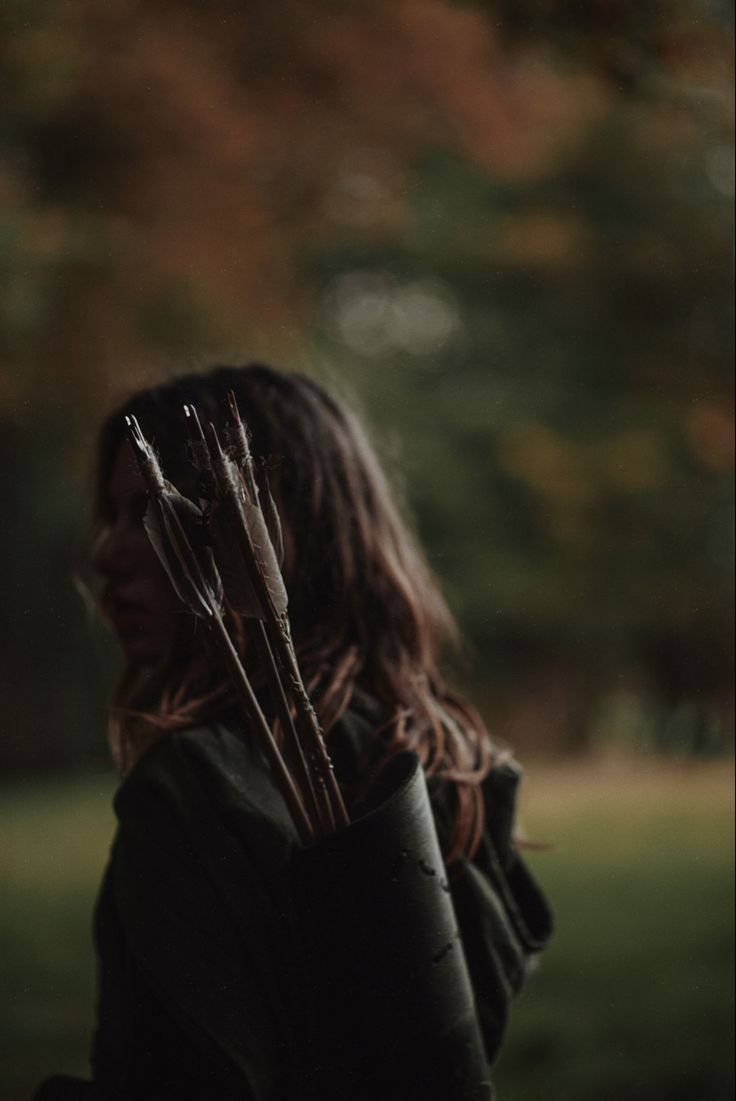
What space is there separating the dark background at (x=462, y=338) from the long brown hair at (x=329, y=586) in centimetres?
10

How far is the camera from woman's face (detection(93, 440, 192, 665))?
0.69 m

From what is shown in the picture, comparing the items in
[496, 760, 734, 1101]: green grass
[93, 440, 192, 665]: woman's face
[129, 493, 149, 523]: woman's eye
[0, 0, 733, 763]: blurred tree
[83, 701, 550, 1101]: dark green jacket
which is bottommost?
[496, 760, 734, 1101]: green grass

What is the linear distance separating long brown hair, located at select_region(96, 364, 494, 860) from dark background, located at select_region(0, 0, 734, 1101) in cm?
10

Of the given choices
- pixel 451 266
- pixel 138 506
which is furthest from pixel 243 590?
pixel 451 266

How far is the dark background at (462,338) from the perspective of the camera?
990mm

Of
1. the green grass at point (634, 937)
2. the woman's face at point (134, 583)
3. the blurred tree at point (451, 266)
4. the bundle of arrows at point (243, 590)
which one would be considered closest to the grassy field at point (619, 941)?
the green grass at point (634, 937)

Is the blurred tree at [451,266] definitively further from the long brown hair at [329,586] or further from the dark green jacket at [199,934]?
the dark green jacket at [199,934]

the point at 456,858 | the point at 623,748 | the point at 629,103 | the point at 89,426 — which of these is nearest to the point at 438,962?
the point at 456,858

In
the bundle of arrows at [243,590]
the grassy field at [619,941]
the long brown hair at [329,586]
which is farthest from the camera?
the grassy field at [619,941]

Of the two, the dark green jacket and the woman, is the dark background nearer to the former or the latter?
the woman

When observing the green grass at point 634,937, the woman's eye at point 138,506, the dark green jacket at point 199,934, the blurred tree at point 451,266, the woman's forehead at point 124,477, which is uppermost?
the blurred tree at point 451,266

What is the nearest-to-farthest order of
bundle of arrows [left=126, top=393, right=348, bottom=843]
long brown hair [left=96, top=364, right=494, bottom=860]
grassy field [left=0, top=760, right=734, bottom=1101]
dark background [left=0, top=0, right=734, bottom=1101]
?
bundle of arrows [left=126, top=393, right=348, bottom=843]
long brown hair [left=96, top=364, right=494, bottom=860]
dark background [left=0, top=0, right=734, bottom=1101]
grassy field [left=0, top=760, right=734, bottom=1101]

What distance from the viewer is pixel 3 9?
96cm

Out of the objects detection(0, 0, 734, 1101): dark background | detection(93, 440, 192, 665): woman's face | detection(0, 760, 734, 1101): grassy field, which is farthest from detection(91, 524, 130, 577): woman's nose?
detection(0, 760, 734, 1101): grassy field
